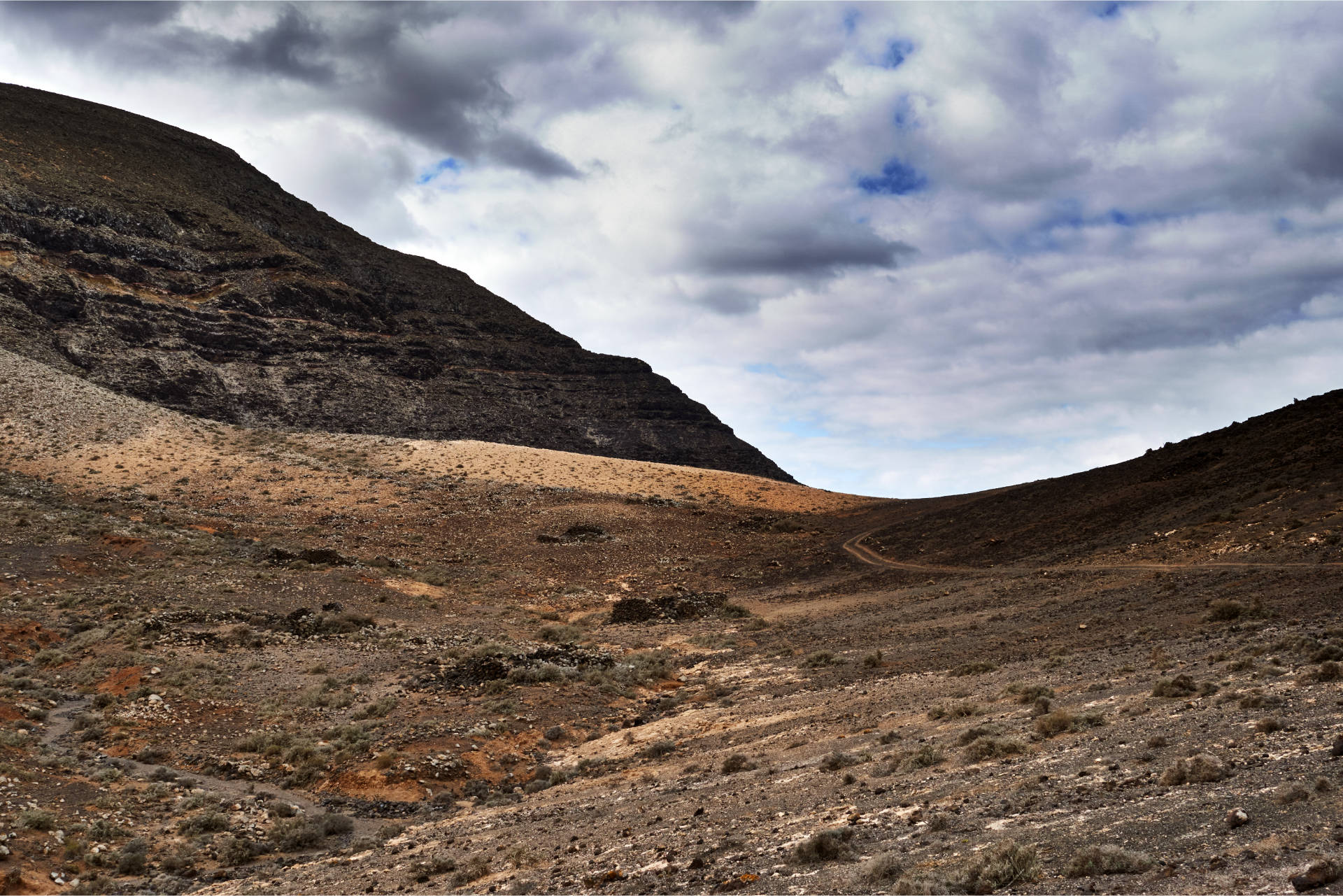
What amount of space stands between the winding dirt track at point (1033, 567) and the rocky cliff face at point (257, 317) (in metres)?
46.1

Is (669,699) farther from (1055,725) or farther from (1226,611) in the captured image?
(1226,611)

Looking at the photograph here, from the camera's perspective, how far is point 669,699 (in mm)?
20922

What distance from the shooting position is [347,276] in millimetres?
101500

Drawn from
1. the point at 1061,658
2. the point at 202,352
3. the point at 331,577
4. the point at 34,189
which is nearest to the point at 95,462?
the point at 331,577

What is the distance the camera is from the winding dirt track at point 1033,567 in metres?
22.5

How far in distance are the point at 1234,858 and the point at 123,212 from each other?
307ft

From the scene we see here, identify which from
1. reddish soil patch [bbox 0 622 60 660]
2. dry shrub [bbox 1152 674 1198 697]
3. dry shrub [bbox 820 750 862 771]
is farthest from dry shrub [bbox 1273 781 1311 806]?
reddish soil patch [bbox 0 622 60 660]

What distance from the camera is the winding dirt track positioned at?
22453mm

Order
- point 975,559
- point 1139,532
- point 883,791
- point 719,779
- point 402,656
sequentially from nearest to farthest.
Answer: point 883,791 → point 719,779 → point 402,656 → point 1139,532 → point 975,559

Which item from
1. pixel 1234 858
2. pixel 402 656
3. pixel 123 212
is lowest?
pixel 402 656

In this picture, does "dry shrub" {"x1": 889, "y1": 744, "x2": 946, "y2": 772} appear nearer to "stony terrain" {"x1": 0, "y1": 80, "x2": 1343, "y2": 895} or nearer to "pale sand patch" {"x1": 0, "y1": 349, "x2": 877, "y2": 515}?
"stony terrain" {"x1": 0, "y1": 80, "x2": 1343, "y2": 895}

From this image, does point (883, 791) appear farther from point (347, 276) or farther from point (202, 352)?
point (347, 276)

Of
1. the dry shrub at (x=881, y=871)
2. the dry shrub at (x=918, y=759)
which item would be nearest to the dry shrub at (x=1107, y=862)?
the dry shrub at (x=881, y=871)

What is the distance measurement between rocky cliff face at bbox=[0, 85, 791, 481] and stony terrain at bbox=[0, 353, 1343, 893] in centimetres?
2810
